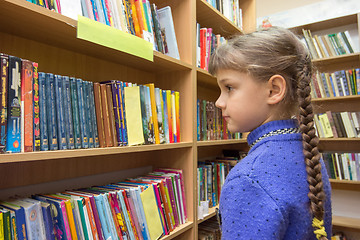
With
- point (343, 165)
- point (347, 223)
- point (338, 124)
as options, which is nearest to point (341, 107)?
point (338, 124)

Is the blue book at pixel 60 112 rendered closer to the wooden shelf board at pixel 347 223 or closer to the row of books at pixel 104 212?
the row of books at pixel 104 212

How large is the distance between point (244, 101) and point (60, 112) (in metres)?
0.55

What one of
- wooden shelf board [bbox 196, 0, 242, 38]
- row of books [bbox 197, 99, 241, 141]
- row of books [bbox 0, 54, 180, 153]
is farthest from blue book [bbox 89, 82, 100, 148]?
wooden shelf board [bbox 196, 0, 242, 38]

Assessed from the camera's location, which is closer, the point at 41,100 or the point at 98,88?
the point at 41,100

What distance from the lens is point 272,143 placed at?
2.14 ft

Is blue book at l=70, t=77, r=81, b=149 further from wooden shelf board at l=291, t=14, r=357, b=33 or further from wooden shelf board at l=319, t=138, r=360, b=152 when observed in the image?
wooden shelf board at l=291, t=14, r=357, b=33

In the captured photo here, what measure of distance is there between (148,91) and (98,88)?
247 millimetres

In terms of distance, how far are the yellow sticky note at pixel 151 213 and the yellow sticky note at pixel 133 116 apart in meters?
0.22

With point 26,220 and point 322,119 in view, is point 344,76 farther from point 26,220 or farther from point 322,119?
point 26,220

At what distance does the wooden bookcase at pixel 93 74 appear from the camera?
30.5 inches

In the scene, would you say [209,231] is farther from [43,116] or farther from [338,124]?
[338,124]

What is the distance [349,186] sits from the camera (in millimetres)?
2541

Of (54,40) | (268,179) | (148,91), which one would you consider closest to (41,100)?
(54,40)

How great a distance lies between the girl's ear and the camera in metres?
0.68
